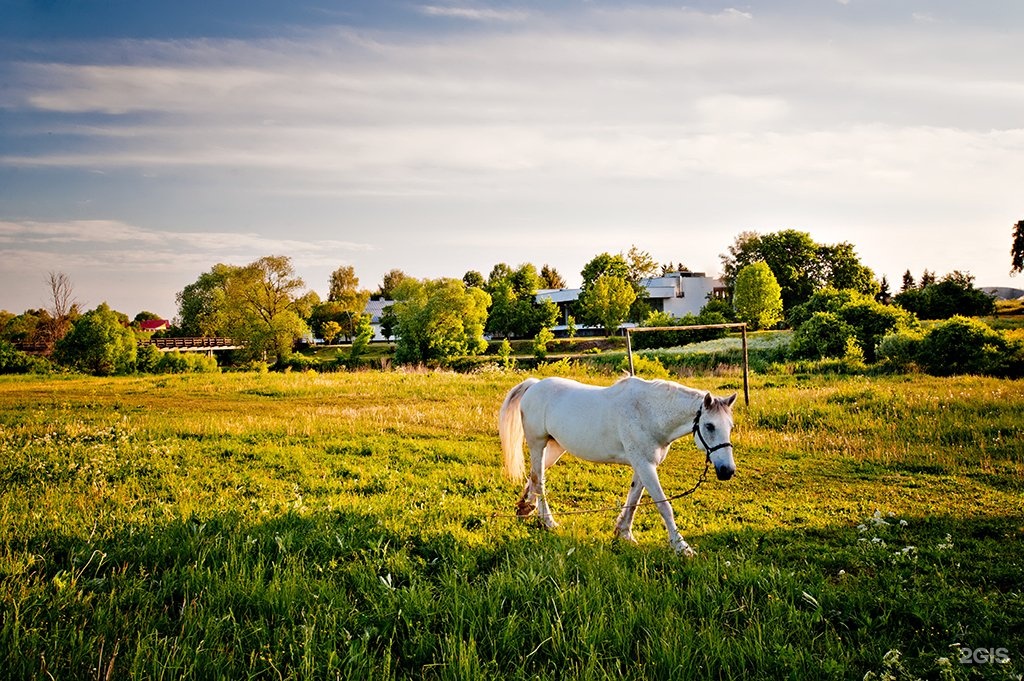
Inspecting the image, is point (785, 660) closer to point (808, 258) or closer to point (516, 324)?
point (516, 324)

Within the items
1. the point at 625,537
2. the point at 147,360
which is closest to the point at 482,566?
the point at 625,537

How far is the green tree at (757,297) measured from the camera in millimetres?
54531

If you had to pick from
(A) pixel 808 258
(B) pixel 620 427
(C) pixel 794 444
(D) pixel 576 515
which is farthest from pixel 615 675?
(A) pixel 808 258

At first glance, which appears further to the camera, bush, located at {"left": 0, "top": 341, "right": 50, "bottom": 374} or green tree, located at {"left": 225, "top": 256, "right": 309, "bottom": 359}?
green tree, located at {"left": 225, "top": 256, "right": 309, "bottom": 359}

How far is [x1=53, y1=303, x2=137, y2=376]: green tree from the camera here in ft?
113

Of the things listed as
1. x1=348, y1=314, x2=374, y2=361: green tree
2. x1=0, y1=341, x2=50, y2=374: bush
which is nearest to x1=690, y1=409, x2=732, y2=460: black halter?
x1=0, y1=341, x2=50, y2=374: bush

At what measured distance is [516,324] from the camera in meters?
71.5

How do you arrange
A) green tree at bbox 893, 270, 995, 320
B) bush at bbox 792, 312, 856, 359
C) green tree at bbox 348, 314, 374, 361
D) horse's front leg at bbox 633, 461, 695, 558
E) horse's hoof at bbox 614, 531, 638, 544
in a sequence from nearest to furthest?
horse's front leg at bbox 633, 461, 695, 558, horse's hoof at bbox 614, 531, 638, 544, bush at bbox 792, 312, 856, 359, green tree at bbox 893, 270, 995, 320, green tree at bbox 348, 314, 374, 361

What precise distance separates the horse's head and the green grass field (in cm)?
92

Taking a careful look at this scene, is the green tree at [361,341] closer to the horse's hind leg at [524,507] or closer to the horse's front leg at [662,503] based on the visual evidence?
the horse's hind leg at [524,507]

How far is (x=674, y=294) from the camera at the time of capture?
73812 mm

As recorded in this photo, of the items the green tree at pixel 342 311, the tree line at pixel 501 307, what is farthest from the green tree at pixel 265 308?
the green tree at pixel 342 311

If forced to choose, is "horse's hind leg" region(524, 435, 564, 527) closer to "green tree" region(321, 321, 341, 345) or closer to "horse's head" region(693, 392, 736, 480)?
"horse's head" region(693, 392, 736, 480)

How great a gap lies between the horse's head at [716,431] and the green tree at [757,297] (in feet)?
173
